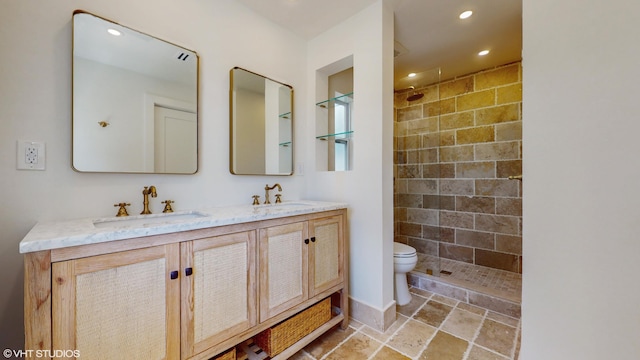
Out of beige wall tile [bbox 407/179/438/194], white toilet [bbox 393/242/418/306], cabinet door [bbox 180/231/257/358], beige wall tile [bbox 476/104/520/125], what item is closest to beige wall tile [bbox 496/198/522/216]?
beige wall tile [bbox 407/179/438/194]

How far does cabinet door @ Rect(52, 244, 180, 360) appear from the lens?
30.1 inches

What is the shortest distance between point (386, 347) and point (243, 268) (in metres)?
1.11

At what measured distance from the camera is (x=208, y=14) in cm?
160

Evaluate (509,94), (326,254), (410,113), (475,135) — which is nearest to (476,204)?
(475,135)

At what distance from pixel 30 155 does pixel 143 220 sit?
53 cm

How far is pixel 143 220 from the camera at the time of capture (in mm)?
1268

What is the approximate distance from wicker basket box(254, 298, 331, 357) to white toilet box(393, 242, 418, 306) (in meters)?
0.76

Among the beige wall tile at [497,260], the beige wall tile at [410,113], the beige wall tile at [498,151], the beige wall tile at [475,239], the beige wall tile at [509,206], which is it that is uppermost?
the beige wall tile at [410,113]

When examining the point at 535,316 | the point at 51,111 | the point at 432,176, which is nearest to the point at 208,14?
the point at 51,111

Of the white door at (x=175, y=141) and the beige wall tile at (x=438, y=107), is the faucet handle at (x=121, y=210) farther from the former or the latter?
the beige wall tile at (x=438, y=107)

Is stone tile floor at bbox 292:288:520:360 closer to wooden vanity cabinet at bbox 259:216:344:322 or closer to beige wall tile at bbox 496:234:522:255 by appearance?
wooden vanity cabinet at bbox 259:216:344:322

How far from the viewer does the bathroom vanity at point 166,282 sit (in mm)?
748

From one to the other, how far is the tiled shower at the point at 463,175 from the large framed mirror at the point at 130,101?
8.39 feet

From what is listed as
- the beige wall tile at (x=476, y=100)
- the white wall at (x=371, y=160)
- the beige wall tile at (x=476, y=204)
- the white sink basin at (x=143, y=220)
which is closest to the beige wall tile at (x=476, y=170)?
the beige wall tile at (x=476, y=204)
